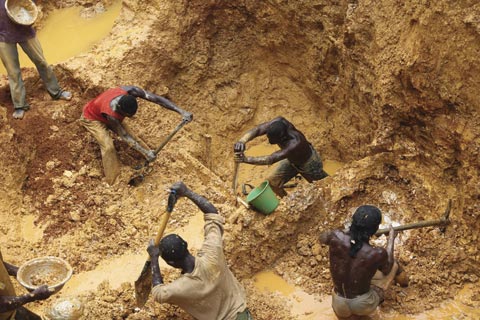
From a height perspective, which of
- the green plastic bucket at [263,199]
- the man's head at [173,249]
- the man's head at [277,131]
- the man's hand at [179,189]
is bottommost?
the green plastic bucket at [263,199]

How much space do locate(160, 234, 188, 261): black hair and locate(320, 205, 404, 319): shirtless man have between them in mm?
1262

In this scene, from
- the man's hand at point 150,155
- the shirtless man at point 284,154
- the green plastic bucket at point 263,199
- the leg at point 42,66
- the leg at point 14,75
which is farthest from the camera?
the leg at point 42,66

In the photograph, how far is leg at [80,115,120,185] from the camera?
695cm

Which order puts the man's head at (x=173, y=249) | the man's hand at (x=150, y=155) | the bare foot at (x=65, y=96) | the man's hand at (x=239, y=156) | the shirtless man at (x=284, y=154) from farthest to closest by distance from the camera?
the bare foot at (x=65, y=96) → the man's hand at (x=150, y=155) → the shirtless man at (x=284, y=154) → the man's hand at (x=239, y=156) → the man's head at (x=173, y=249)

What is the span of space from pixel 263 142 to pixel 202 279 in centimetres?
416

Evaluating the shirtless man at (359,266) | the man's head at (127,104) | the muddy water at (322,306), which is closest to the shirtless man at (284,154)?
the man's head at (127,104)

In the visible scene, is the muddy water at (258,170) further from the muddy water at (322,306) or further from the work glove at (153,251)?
the work glove at (153,251)

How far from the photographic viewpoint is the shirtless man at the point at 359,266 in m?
4.95

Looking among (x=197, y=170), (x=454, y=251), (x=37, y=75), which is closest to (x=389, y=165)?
(x=454, y=251)

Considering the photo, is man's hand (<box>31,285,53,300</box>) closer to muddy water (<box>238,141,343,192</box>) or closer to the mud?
the mud

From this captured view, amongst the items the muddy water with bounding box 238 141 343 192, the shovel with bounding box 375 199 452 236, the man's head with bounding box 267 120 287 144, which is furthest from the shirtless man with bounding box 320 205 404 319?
the muddy water with bounding box 238 141 343 192

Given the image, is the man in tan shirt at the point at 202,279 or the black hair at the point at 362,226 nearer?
the man in tan shirt at the point at 202,279

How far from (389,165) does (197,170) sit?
86.1 inches

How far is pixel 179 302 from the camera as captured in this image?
4801mm
